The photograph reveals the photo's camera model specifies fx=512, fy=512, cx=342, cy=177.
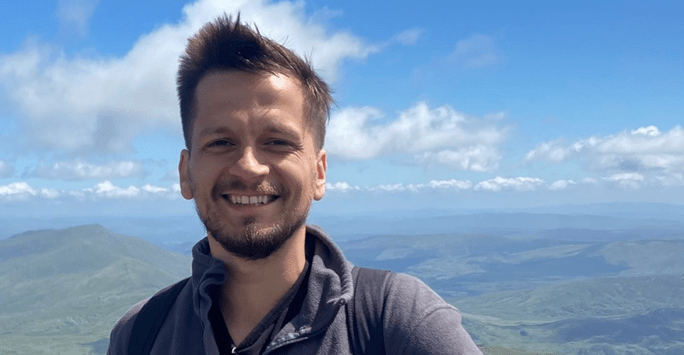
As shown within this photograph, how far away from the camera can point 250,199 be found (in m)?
3.99

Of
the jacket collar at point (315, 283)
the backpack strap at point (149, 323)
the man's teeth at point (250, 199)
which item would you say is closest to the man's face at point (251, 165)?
the man's teeth at point (250, 199)

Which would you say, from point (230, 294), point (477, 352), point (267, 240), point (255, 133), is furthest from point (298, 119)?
point (477, 352)

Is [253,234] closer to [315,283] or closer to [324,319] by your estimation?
[315,283]

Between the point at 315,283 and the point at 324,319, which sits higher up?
the point at 315,283

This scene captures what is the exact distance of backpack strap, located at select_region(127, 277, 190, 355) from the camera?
4.21m

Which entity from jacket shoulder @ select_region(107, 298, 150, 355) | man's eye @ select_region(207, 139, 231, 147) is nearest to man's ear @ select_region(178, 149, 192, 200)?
man's eye @ select_region(207, 139, 231, 147)

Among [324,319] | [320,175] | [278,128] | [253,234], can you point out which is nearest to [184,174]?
[253,234]

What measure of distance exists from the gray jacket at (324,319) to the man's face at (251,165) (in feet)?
1.49

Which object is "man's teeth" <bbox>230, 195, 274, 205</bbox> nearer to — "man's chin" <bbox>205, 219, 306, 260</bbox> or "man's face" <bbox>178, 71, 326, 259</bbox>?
"man's face" <bbox>178, 71, 326, 259</bbox>

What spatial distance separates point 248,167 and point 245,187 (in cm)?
16

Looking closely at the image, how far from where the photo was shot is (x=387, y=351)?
3.55 metres

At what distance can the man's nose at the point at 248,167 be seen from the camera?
12.8 ft

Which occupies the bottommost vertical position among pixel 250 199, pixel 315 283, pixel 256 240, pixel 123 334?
pixel 123 334

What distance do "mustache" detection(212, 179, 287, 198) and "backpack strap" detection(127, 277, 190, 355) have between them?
1187 millimetres
